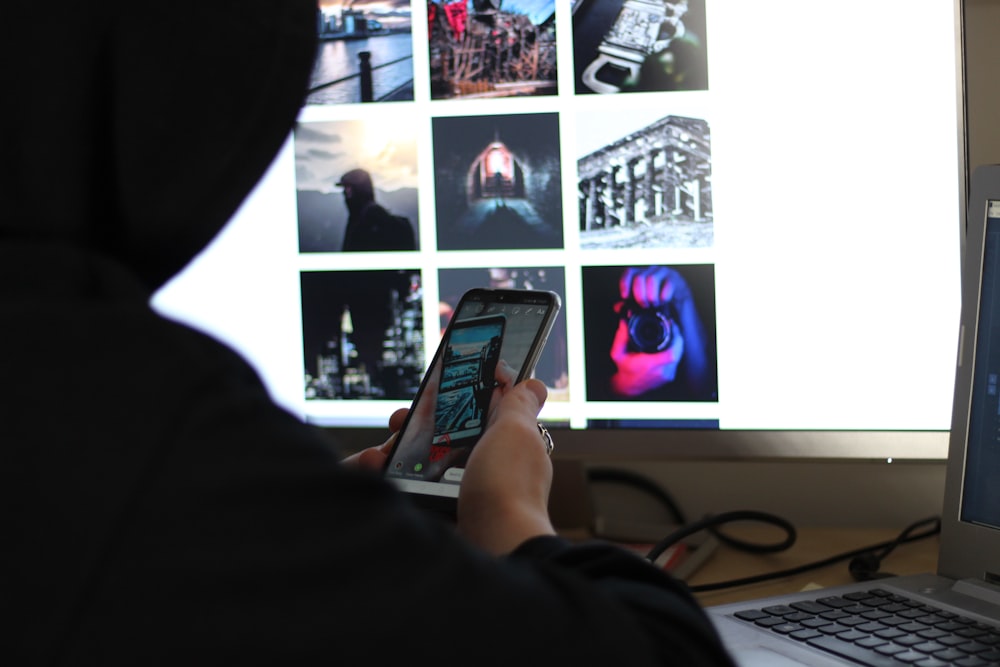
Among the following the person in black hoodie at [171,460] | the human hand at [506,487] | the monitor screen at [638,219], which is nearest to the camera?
the person in black hoodie at [171,460]

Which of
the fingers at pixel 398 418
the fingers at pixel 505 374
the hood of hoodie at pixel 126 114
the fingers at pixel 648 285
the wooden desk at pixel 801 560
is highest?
the hood of hoodie at pixel 126 114

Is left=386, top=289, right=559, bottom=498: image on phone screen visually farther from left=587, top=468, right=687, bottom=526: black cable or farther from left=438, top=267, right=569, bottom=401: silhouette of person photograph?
left=587, top=468, right=687, bottom=526: black cable

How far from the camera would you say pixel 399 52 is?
2.47ft

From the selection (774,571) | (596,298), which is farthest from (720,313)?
(774,571)

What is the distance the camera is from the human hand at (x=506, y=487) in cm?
44

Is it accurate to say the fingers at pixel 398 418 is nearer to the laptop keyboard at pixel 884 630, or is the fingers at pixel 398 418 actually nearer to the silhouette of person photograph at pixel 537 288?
the silhouette of person photograph at pixel 537 288

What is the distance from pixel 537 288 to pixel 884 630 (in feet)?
1.13

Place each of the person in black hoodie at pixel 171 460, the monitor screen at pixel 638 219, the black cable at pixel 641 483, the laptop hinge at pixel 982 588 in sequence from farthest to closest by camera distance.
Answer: the black cable at pixel 641 483
the monitor screen at pixel 638 219
the laptop hinge at pixel 982 588
the person in black hoodie at pixel 171 460

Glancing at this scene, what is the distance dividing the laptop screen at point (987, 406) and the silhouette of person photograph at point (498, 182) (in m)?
0.30

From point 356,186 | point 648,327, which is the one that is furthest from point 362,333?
point 648,327

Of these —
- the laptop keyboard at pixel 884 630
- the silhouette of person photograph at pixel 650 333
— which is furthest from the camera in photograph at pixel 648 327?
the laptop keyboard at pixel 884 630

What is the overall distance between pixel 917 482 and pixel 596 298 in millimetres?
347

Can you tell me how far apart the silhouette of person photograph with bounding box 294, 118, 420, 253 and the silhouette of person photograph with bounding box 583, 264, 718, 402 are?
156 millimetres

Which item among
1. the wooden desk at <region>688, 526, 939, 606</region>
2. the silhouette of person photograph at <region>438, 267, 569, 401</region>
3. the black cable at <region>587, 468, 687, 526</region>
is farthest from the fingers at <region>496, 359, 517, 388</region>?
the black cable at <region>587, 468, 687, 526</region>
